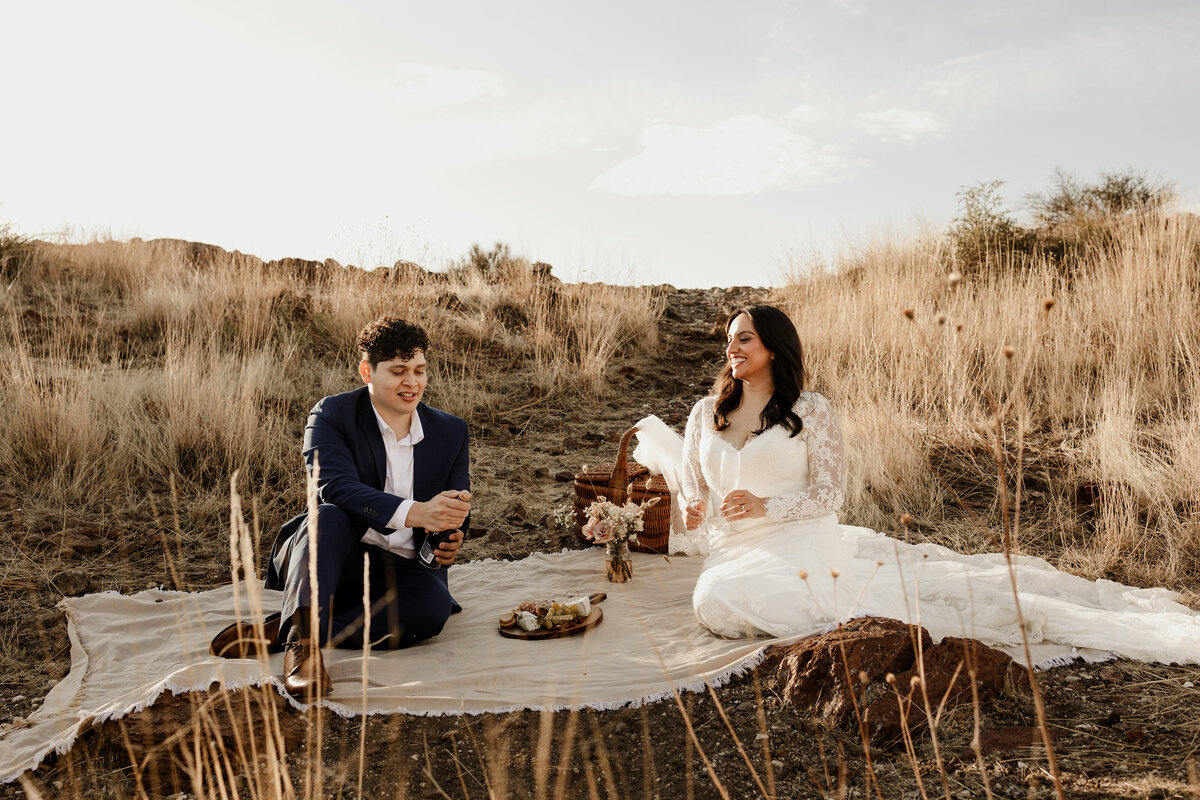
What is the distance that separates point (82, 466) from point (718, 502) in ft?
14.7

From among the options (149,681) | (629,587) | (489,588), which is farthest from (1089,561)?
(149,681)

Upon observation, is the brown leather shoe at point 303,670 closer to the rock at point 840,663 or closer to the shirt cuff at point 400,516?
the shirt cuff at point 400,516

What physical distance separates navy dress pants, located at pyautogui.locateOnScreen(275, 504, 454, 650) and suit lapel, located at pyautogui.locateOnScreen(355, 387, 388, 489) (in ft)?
0.87

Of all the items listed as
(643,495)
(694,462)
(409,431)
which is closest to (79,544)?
(409,431)

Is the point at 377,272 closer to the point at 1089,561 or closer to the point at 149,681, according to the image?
the point at 149,681

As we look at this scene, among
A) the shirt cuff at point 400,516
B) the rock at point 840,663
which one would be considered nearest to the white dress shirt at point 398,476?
the shirt cuff at point 400,516

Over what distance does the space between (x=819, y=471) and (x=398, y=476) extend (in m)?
1.95

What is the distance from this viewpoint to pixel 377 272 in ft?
32.0

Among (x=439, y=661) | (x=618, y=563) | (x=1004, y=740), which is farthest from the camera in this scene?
(x=618, y=563)

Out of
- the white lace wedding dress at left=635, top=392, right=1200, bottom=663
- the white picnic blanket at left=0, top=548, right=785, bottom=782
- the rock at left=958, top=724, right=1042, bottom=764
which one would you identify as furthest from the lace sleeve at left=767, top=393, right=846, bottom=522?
the rock at left=958, top=724, right=1042, bottom=764

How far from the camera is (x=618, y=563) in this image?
4.56 meters

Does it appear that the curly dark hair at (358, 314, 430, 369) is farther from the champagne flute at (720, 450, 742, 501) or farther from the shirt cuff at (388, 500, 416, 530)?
the champagne flute at (720, 450, 742, 501)

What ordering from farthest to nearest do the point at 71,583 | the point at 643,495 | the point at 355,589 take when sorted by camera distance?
the point at 643,495 → the point at 71,583 → the point at 355,589

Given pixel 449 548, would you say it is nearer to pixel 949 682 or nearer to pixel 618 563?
pixel 618 563
